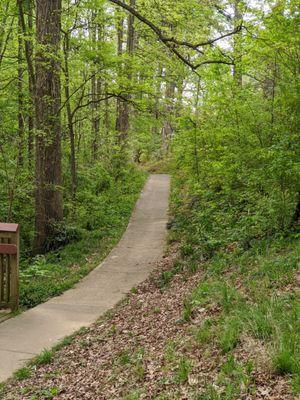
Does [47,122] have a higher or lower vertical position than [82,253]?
higher

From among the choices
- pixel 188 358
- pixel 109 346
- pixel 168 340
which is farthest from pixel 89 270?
pixel 188 358

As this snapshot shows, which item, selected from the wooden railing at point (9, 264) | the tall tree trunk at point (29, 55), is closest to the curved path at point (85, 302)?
the wooden railing at point (9, 264)

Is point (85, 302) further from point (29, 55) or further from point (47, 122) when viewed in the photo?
point (29, 55)

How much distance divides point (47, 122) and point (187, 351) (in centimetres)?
745

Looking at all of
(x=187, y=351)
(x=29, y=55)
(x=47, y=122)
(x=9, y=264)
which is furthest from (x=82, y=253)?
(x=187, y=351)

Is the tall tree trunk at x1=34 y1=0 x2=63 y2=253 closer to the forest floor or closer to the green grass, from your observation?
the green grass

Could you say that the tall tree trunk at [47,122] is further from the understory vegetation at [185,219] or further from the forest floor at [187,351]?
the forest floor at [187,351]

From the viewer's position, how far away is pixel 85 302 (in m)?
7.28

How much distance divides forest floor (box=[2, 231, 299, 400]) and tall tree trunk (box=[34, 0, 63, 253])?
15.0ft

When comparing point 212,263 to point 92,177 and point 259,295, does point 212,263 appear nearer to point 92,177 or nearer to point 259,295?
point 259,295

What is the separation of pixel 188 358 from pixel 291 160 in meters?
3.90

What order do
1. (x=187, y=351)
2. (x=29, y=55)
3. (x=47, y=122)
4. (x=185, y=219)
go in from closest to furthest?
(x=187, y=351) → (x=47, y=122) → (x=29, y=55) → (x=185, y=219)

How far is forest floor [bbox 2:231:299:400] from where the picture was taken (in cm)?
353

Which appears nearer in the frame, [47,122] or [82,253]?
[47,122]
